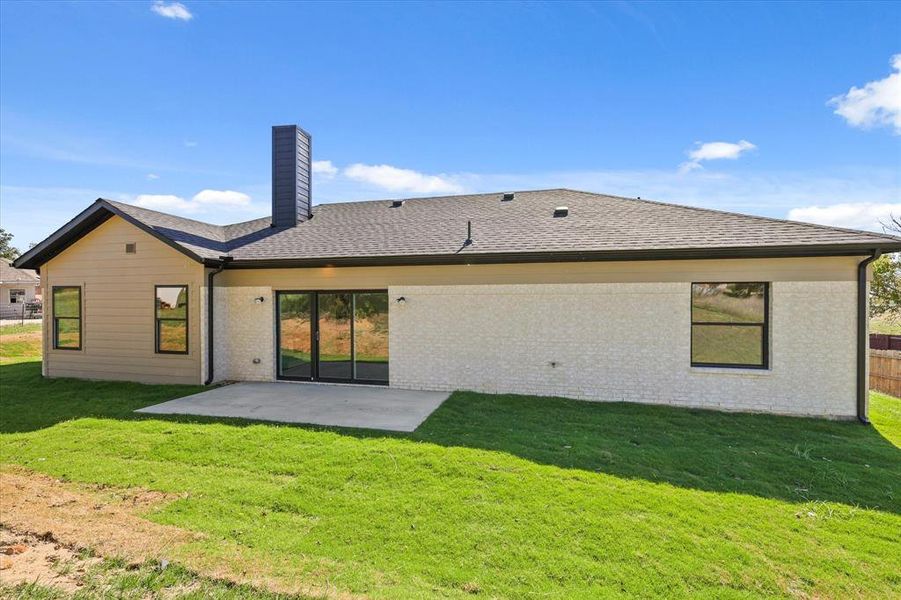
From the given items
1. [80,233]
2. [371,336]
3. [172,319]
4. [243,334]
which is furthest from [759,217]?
[80,233]

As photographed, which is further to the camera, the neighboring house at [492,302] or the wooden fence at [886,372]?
the wooden fence at [886,372]

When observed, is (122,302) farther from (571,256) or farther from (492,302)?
(571,256)

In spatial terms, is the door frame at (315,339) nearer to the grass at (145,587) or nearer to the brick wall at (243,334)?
the brick wall at (243,334)

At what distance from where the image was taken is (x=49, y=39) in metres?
9.86

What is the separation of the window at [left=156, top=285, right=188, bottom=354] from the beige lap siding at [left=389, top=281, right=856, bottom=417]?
16.3ft

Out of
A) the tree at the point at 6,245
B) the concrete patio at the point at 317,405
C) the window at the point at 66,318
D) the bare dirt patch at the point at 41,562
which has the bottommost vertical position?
the bare dirt patch at the point at 41,562

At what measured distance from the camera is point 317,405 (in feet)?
26.0

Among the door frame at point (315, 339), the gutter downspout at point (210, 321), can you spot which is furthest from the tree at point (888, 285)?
the gutter downspout at point (210, 321)

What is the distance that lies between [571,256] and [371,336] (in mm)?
4694

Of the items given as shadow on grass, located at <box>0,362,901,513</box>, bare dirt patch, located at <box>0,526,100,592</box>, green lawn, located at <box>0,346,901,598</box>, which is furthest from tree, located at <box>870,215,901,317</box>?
bare dirt patch, located at <box>0,526,100,592</box>

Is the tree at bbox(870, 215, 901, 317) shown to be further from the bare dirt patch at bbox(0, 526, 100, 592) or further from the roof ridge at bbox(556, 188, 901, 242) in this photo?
the bare dirt patch at bbox(0, 526, 100, 592)

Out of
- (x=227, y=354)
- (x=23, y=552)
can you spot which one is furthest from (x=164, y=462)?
(x=227, y=354)

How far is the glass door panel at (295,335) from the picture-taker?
10.1 meters

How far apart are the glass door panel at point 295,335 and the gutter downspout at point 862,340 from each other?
10672 mm
